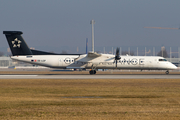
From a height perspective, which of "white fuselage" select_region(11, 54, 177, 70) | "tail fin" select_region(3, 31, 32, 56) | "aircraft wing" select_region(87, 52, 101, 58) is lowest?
"white fuselage" select_region(11, 54, 177, 70)

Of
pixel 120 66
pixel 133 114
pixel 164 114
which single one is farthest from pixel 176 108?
pixel 120 66

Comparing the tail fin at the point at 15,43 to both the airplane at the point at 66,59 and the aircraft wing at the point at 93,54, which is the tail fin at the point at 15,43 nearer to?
the airplane at the point at 66,59

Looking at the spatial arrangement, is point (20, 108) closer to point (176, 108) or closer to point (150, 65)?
point (176, 108)

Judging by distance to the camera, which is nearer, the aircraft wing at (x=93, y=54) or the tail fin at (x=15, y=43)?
the aircraft wing at (x=93, y=54)

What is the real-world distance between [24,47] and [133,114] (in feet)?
119

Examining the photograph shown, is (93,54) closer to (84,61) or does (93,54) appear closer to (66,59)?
(84,61)

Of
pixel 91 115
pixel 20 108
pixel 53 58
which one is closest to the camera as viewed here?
pixel 91 115

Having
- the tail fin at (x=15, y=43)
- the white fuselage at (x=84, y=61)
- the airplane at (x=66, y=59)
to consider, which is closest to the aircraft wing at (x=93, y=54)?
the airplane at (x=66, y=59)

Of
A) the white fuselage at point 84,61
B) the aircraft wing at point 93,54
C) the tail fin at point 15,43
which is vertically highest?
the tail fin at point 15,43

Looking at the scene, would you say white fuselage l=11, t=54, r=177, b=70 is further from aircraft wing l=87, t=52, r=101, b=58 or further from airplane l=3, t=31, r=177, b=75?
aircraft wing l=87, t=52, r=101, b=58

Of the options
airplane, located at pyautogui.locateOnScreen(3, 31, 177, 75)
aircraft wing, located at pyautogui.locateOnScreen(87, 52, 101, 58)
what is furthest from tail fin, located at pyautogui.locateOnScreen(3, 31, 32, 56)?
aircraft wing, located at pyautogui.locateOnScreen(87, 52, 101, 58)

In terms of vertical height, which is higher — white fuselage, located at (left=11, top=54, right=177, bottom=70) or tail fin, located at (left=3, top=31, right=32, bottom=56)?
tail fin, located at (left=3, top=31, right=32, bottom=56)

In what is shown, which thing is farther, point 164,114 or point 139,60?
point 139,60

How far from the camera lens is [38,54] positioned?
151 ft
